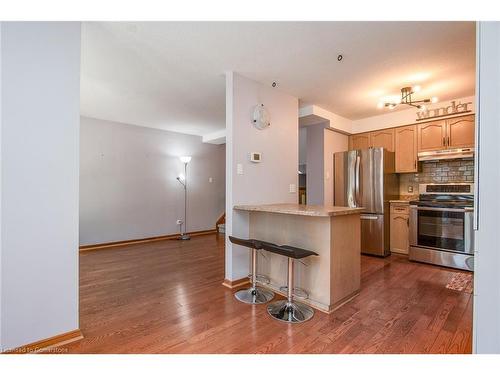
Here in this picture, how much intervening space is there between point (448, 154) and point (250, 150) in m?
3.14

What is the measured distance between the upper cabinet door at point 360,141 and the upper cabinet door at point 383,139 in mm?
77

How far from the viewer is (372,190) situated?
13.6 feet

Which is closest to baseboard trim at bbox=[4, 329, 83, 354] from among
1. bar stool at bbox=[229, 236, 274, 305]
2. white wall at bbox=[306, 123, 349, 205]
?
bar stool at bbox=[229, 236, 274, 305]

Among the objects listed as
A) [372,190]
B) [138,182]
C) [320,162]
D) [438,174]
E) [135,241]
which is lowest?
[135,241]

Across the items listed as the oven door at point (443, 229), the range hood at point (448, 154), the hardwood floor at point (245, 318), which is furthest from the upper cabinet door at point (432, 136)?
the hardwood floor at point (245, 318)

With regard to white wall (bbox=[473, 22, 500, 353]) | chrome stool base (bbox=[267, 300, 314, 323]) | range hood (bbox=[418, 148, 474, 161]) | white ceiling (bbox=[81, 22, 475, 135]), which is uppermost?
white ceiling (bbox=[81, 22, 475, 135])

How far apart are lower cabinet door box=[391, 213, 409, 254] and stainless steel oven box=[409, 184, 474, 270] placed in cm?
25

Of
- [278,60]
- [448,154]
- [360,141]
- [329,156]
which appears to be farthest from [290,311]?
[360,141]

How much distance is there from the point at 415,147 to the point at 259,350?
4.16 metres

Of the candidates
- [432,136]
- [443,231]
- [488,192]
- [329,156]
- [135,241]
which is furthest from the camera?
[135,241]

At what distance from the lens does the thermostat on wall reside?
3.00m

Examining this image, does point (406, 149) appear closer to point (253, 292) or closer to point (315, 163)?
point (315, 163)

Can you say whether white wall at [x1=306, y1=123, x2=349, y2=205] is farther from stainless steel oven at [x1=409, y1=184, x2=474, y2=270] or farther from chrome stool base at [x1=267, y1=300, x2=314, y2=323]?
chrome stool base at [x1=267, y1=300, x2=314, y2=323]

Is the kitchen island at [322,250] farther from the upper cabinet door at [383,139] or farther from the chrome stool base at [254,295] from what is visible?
the upper cabinet door at [383,139]
